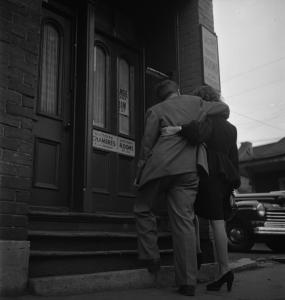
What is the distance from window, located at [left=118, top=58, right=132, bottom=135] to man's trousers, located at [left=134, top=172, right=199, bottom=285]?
2181 mm

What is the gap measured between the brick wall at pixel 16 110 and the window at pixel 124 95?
2.39 m

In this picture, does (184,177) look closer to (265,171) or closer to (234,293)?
(234,293)

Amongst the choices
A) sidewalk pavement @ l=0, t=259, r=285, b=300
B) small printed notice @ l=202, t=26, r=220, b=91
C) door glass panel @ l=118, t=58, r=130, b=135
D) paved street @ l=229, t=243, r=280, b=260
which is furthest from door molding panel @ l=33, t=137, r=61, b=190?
paved street @ l=229, t=243, r=280, b=260

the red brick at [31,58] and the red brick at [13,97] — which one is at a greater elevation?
the red brick at [31,58]

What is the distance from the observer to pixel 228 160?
Result: 13.7 ft

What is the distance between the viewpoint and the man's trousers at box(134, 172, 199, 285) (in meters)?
3.61

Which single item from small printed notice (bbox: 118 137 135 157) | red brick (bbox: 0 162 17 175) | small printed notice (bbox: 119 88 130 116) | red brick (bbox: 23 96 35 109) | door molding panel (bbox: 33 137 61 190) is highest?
small printed notice (bbox: 119 88 130 116)

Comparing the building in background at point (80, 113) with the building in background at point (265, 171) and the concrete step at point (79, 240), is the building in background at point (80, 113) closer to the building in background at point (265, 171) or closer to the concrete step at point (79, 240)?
the concrete step at point (79, 240)

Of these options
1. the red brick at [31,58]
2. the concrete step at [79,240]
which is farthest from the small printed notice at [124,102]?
the red brick at [31,58]

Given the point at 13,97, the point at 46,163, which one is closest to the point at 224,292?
the point at 46,163

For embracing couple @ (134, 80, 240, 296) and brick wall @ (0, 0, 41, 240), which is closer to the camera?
brick wall @ (0, 0, 41, 240)

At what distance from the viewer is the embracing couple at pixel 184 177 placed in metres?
3.67

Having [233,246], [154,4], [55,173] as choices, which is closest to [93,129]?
[55,173]

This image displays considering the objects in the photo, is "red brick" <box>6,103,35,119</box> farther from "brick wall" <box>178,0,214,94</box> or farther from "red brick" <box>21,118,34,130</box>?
"brick wall" <box>178,0,214,94</box>
